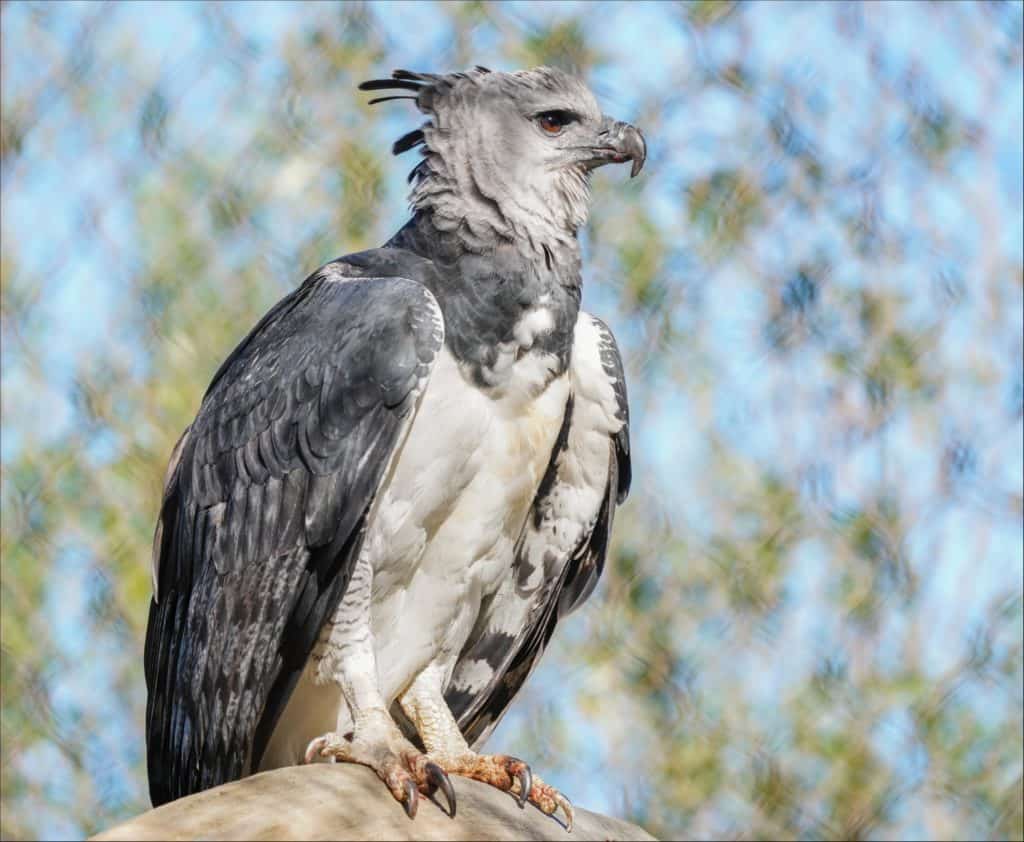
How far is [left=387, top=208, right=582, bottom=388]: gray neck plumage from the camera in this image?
8.57 ft

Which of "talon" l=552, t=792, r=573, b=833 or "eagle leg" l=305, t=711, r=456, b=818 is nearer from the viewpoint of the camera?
Result: "eagle leg" l=305, t=711, r=456, b=818

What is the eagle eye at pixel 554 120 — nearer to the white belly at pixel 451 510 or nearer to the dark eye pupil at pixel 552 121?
the dark eye pupil at pixel 552 121

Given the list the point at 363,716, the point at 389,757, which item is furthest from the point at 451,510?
the point at 389,757

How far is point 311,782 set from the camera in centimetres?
221

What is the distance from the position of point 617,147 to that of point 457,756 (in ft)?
2.94

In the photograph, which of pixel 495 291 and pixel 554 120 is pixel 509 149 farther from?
pixel 495 291

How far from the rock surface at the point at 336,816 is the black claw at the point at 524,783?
17 millimetres

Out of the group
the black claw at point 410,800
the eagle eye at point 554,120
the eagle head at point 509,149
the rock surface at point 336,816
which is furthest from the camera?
the eagle eye at point 554,120

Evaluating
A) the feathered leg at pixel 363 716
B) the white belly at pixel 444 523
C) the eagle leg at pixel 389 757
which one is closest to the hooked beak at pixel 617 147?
the white belly at pixel 444 523

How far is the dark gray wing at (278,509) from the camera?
8.28 feet

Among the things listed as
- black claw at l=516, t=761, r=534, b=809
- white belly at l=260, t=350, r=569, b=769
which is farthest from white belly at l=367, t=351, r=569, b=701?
black claw at l=516, t=761, r=534, b=809

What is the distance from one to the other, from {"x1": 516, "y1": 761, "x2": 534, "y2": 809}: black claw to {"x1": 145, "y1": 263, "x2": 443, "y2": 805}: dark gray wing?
32 centimetres

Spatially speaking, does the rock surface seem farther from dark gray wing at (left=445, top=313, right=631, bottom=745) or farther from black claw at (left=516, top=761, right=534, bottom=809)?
dark gray wing at (left=445, top=313, right=631, bottom=745)

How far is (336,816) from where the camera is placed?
2.14m
